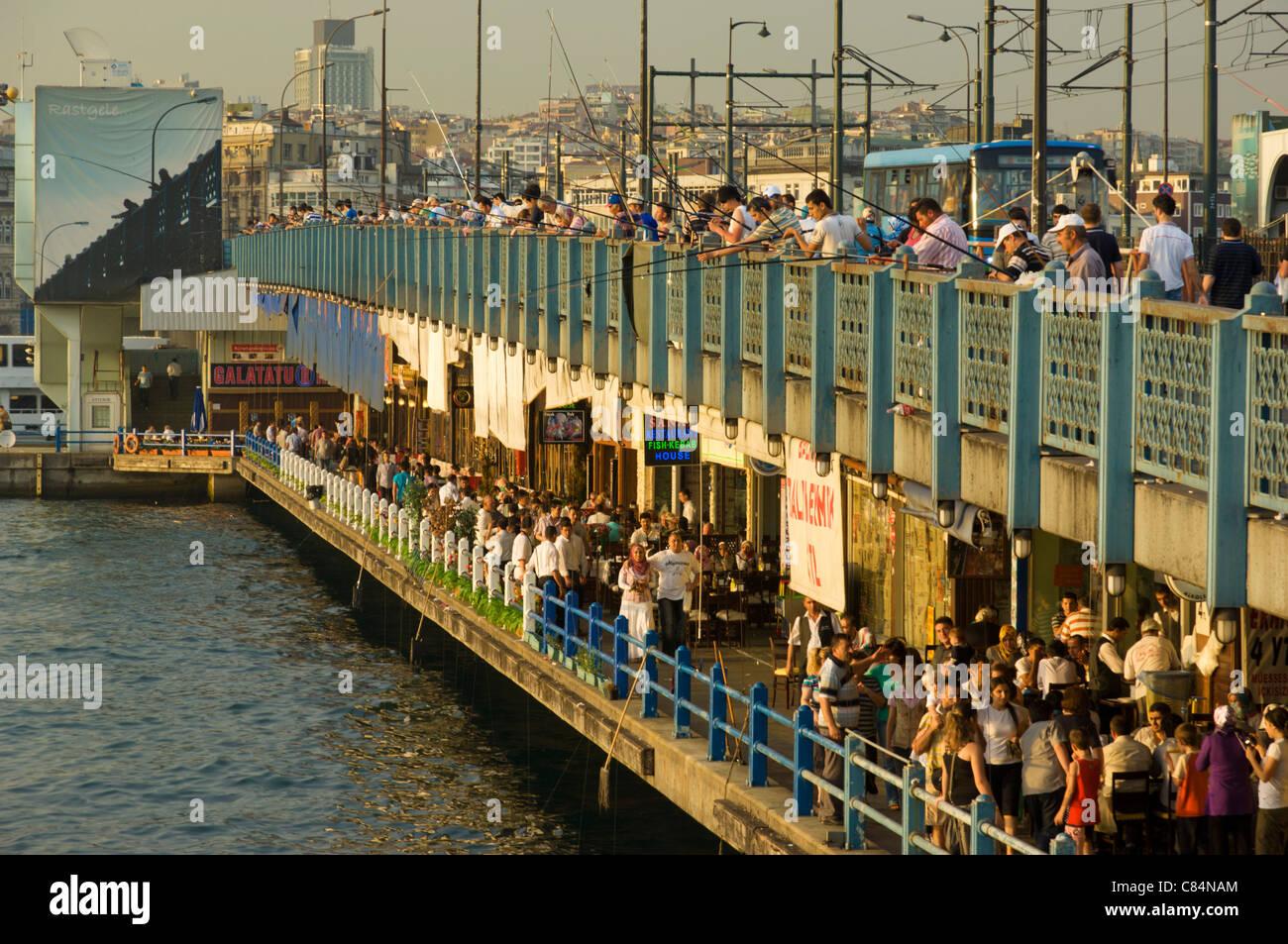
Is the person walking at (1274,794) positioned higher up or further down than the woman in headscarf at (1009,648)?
further down

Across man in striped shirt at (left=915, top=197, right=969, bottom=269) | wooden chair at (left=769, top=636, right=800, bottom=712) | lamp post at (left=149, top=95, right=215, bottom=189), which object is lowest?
wooden chair at (left=769, top=636, right=800, bottom=712)

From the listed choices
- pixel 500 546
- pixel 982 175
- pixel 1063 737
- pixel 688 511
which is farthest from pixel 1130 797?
pixel 982 175

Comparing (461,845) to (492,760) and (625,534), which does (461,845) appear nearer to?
(492,760)

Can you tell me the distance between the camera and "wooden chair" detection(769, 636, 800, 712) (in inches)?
800

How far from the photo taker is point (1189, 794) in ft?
41.9

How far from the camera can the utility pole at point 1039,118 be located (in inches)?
628

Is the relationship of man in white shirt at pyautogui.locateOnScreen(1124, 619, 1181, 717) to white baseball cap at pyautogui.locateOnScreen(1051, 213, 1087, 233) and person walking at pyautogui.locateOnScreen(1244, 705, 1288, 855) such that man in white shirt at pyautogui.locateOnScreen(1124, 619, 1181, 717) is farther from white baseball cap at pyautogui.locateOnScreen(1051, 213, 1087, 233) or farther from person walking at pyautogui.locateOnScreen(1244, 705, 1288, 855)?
white baseball cap at pyautogui.locateOnScreen(1051, 213, 1087, 233)

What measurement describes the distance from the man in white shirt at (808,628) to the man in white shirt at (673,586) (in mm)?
2245

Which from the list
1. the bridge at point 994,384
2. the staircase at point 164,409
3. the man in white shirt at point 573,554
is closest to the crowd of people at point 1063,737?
the bridge at point 994,384

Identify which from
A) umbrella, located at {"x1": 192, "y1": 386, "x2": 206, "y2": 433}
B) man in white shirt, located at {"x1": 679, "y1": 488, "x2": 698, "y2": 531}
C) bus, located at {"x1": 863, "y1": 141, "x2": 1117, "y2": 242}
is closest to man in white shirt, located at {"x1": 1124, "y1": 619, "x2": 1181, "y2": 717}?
man in white shirt, located at {"x1": 679, "y1": 488, "x2": 698, "y2": 531}

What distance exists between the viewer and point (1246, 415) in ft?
35.1

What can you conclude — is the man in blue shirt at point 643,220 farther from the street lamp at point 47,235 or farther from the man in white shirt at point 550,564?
the street lamp at point 47,235

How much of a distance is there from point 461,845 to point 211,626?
20.6 meters

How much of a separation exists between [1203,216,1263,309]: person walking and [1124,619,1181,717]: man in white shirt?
296 centimetres
